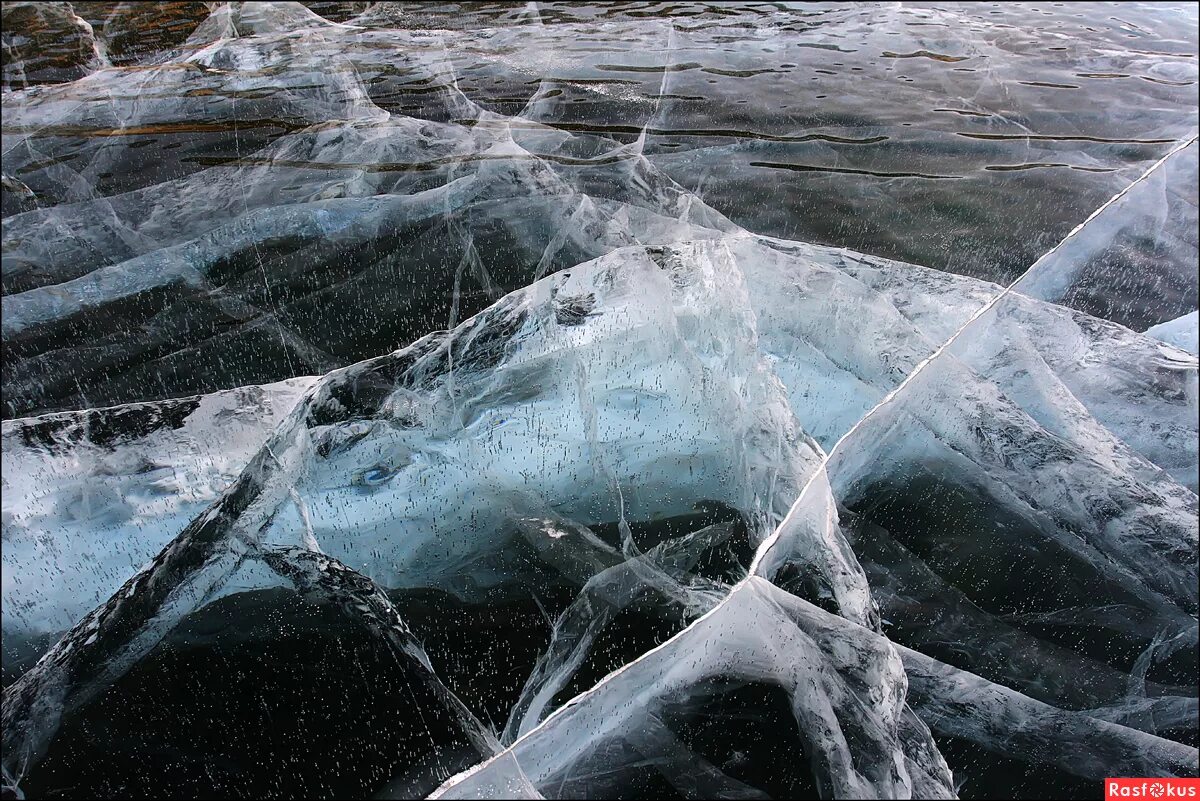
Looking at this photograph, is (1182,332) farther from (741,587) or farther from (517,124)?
(517,124)

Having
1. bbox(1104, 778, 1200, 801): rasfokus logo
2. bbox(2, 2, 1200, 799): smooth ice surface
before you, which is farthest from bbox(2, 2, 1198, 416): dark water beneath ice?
bbox(1104, 778, 1200, 801): rasfokus logo

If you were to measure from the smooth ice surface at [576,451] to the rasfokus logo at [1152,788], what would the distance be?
0.03 m

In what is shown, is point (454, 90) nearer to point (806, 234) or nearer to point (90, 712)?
point (806, 234)

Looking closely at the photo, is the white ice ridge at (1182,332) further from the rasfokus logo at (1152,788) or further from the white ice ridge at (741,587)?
the rasfokus logo at (1152,788)

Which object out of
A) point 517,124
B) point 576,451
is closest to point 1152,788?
point 576,451

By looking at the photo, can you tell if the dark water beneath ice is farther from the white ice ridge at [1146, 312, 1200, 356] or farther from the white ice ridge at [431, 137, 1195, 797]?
the white ice ridge at [431, 137, 1195, 797]

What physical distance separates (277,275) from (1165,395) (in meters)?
3.00

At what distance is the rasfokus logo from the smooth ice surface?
0.11 ft

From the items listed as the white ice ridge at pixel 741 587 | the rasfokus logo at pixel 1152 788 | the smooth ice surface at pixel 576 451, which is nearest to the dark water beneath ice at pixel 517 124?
the smooth ice surface at pixel 576 451

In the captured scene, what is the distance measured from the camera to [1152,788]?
156cm

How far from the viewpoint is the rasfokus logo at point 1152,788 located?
5.10 ft

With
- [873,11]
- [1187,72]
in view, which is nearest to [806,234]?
[873,11]

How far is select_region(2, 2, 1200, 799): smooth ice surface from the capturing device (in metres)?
1.56

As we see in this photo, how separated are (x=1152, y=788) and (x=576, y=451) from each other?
1576mm
